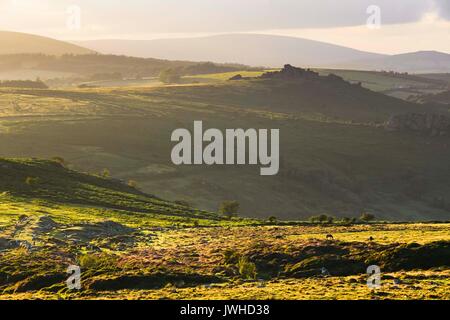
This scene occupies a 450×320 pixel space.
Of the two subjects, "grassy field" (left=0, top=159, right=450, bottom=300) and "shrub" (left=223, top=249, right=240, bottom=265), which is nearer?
"grassy field" (left=0, top=159, right=450, bottom=300)

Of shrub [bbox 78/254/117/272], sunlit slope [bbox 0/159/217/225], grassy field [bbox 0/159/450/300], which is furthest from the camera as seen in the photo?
sunlit slope [bbox 0/159/217/225]

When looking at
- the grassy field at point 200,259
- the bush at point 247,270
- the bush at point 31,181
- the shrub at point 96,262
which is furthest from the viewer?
the bush at point 31,181

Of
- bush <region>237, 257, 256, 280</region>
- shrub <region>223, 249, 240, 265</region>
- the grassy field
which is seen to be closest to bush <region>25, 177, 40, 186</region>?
the grassy field

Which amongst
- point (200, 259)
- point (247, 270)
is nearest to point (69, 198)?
point (200, 259)

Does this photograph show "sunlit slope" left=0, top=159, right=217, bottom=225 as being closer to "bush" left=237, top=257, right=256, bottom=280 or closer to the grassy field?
the grassy field

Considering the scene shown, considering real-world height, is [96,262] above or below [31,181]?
above

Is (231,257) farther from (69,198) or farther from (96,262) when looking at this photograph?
(69,198)

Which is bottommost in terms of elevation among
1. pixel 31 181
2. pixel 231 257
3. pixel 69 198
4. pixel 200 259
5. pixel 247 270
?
pixel 69 198

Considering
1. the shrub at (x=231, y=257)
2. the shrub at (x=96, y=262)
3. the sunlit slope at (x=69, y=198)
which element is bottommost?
the sunlit slope at (x=69, y=198)

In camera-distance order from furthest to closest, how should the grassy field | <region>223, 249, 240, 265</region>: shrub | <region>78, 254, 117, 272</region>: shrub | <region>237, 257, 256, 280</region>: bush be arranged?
<region>223, 249, 240, 265</region>: shrub, <region>78, 254, 117, 272</region>: shrub, <region>237, 257, 256, 280</region>: bush, the grassy field

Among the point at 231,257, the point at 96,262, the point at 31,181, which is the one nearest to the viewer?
the point at 96,262

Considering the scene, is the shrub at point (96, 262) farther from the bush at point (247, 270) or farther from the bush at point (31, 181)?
the bush at point (31, 181)

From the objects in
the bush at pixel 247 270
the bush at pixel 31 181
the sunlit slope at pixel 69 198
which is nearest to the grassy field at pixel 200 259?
the bush at pixel 247 270

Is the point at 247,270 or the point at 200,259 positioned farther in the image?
the point at 200,259
